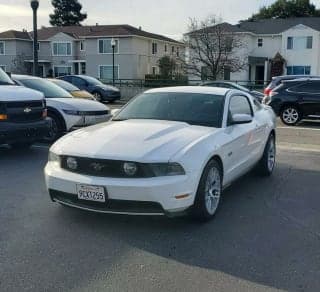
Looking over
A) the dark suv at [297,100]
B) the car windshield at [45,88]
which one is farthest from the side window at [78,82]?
the car windshield at [45,88]

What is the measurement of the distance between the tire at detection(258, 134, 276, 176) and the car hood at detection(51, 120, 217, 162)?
2131 millimetres

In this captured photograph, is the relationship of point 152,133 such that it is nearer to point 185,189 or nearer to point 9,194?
point 185,189

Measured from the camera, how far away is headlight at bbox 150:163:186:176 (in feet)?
16.4

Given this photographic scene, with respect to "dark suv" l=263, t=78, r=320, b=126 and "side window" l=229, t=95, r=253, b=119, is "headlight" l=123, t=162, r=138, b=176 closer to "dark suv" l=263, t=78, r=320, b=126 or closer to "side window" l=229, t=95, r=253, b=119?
"side window" l=229, t=95, r=253, b=119

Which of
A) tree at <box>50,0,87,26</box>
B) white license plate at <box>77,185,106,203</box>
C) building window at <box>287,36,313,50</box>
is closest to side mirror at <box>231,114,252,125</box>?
white license plate at <box>77,185,106,203</box>

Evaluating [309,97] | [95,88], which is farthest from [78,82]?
[309,97]

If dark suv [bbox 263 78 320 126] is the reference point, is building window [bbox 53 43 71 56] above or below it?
above

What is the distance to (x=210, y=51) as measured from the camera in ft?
149

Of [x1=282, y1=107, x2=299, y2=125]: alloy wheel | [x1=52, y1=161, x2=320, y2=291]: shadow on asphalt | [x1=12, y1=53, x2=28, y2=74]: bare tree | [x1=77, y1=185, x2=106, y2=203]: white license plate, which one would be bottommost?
[x1=52, y1=161, x2=320, y2=291]: shadow on asphalt

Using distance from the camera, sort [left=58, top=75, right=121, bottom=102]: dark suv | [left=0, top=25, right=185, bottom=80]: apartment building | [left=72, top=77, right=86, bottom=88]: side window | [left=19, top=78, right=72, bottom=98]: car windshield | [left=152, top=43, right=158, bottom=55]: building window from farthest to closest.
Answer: [left=152, top=43, right=158, bottom=55]: building window
[left=0, top=25, right=185, bottom=80]: apartment building
[left=58, top=75, right=121, bottom=102]: dark suv
[left=72, top=77, right=86, bottom=88]: side window
[left=19, top=78, right=72, bottom=98]: car windshield

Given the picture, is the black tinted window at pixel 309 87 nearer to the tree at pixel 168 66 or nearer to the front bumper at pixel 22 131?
the front bumper at pixel 22 131

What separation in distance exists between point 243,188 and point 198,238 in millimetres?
2313

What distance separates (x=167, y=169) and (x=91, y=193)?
812 mm

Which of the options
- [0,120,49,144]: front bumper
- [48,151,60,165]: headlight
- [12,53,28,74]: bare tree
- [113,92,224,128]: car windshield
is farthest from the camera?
[12,53,28,74]: bare tree
